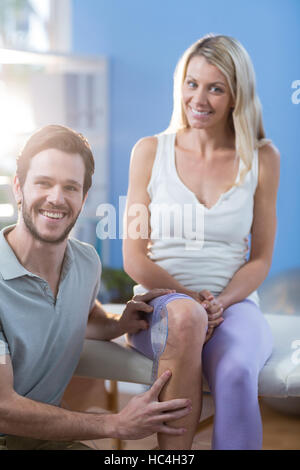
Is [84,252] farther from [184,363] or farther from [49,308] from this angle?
[184,363]

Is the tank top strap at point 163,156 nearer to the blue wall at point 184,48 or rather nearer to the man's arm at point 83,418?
the blue wall at point 184,48

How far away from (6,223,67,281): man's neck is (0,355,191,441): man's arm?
0.38 ft

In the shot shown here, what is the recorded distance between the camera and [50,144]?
2.19 feet

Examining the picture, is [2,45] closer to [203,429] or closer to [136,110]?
[136,110]

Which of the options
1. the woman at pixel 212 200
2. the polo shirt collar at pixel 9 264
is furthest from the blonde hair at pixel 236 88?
the polo shirt collar at pixel 9 264

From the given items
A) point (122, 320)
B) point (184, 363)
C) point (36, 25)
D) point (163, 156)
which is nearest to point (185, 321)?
point (184, 363)

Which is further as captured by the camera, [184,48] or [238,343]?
[184,48]

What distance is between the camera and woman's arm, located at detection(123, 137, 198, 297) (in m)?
0.78

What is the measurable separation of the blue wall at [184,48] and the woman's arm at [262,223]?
0.04 feet

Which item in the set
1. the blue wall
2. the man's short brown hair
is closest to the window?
the blue wall

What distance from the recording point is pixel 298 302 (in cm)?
101

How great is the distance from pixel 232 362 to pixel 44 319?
0.78 feet

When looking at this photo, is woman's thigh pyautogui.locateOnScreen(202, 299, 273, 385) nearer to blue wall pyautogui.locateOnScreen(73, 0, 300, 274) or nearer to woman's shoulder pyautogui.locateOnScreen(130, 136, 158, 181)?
blue wall pyautogui.locateOnScreen(73, 0, 300, 274)

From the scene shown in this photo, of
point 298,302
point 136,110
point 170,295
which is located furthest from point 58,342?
point 298,302
